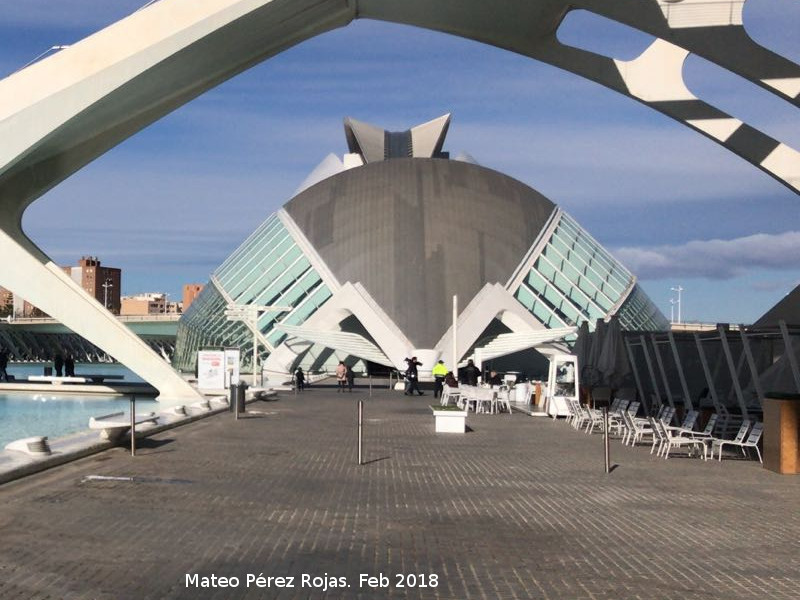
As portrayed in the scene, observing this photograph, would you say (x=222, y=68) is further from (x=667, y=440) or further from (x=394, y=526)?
(x=394, y=526)

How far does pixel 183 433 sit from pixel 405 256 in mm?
29047

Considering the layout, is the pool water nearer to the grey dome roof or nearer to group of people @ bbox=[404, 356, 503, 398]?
group of people @ bbox=[404, 356, 503, 398]

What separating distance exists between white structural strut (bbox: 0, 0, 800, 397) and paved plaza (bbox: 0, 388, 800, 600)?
27.7ft

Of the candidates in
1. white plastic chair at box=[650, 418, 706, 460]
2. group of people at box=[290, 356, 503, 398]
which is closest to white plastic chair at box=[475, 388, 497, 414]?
group of people at box=[290, 356, 503, 398]

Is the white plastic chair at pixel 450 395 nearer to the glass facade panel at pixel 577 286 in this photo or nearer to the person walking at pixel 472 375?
the person walking at pixel 472 375

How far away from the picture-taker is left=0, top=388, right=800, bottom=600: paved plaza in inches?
264

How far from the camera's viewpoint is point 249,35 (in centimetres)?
2194

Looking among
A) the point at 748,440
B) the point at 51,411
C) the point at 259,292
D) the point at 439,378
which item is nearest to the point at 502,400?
the point at 439,378

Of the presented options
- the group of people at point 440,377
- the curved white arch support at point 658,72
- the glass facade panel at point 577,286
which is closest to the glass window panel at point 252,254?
the glass facade panel at point 577,286

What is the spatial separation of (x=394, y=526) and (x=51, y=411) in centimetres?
1787

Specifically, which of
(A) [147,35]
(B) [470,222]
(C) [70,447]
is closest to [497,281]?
(B) [470,222]

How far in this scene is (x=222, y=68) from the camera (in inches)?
948

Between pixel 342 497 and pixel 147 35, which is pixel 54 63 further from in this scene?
pixel 342 497

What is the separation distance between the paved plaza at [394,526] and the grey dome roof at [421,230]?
29.4 m
